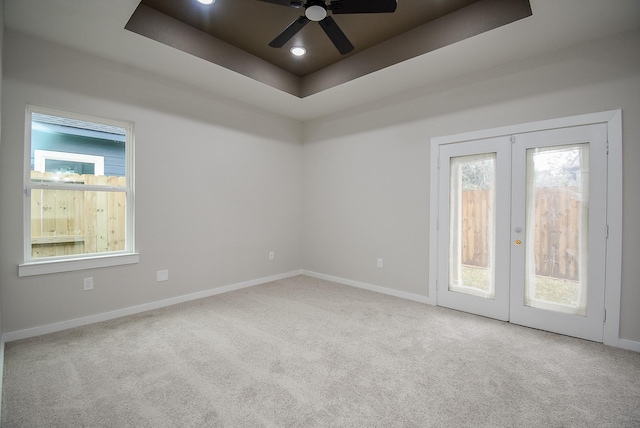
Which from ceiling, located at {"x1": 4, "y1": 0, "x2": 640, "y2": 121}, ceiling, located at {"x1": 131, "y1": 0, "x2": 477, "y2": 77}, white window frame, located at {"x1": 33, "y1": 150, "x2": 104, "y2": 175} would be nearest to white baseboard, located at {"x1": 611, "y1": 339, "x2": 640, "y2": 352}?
ceiling, located at {"x1": 4, "y1": 0, "x2": 640, "y2": 121}

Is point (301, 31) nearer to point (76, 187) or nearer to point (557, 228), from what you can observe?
point (76, 187)

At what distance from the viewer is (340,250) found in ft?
15.7

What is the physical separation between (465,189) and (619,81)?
1541 mm

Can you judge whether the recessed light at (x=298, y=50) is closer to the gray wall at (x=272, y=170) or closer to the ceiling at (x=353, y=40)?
the ceiling at (x=353, y=40)

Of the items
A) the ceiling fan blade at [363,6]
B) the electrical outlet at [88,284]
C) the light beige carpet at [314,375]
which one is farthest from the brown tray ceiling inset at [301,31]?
the light beige carpet at [314,375]

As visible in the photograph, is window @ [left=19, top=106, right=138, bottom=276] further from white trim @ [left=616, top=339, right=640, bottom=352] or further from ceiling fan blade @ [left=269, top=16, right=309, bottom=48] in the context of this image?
white trim @ [left=616, top=339, right=640, bottom=352]

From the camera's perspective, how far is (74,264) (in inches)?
117

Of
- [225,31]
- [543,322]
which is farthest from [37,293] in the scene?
[543,322]

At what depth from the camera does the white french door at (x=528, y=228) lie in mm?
2738

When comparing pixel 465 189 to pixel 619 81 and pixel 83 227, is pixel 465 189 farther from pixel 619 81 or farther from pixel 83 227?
pixel 83 227

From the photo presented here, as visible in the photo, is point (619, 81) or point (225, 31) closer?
point (619, 81)

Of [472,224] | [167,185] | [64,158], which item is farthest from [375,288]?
[64,158]

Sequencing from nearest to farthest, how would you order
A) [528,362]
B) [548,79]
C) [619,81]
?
[528,362]
[619,81]
[548,79]

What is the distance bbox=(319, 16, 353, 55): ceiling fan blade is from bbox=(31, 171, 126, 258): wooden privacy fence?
2693mm
